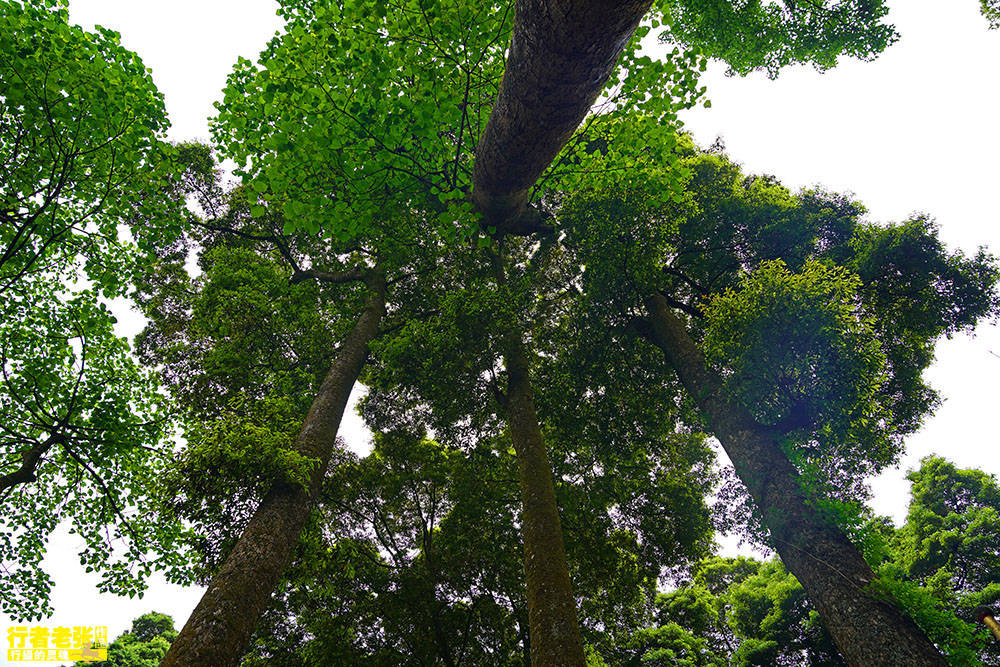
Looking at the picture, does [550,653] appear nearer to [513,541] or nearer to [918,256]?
[513,541]

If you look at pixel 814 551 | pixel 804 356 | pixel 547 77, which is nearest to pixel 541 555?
pixel 814 551

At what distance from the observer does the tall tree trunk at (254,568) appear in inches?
179

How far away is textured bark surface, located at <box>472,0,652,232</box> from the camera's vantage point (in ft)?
7.52

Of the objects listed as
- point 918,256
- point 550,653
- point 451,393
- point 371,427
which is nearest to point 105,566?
point 371,427

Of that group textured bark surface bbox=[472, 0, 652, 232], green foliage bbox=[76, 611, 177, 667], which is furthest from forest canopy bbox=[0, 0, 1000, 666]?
green foliage bbox=[76, 611, 177, 667]

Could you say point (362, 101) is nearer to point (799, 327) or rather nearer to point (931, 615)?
point (799, 327)

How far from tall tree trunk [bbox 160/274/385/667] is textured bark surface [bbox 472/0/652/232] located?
5339mm

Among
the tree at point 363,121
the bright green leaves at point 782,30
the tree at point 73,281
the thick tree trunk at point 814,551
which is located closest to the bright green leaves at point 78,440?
the tree at point 73,281

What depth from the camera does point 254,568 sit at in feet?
17.6

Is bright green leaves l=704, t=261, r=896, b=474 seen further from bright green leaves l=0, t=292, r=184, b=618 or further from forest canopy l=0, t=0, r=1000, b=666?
bright green leaves l=0, t=292, r=184, b=618

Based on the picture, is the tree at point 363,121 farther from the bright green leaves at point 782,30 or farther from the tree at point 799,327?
the bright green leaves at point 782,30

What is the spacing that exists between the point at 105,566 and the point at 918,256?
18.0 m

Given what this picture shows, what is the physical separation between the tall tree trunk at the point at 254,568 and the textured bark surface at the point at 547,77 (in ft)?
17.5

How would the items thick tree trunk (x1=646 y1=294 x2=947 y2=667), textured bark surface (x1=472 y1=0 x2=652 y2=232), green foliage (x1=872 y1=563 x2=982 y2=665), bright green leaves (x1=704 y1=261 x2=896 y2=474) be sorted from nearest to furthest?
textured bark surface (x1=472 y1=0 x2=652 y2=232) < green foliage (x1=872 y1=563 x2=982 y2=665) < thick tree trunk (x1=646 y1=294 x2=947 y2=667) < bright green leaves (x1=704 y1=261 x2=896 y2=474)
